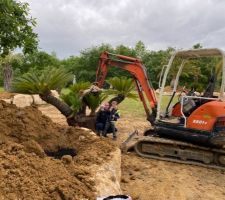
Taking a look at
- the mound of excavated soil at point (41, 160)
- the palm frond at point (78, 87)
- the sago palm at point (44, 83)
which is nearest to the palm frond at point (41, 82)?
the sago palm at point (44, 83)

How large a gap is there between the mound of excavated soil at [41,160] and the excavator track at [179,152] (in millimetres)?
1879

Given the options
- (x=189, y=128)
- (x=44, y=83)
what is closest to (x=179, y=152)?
(x=189, y=128)

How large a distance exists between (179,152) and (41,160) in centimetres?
435

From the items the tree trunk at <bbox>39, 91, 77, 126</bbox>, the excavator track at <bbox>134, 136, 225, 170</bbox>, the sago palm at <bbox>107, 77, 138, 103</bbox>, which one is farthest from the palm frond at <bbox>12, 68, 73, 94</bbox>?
the excavator track at <bbox>134, 136, 225, 170</bbox>

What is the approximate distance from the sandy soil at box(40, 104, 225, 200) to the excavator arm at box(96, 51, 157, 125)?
1.42 m

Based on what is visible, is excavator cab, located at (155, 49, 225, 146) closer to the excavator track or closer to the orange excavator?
the orange excavator

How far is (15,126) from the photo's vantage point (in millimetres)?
6930

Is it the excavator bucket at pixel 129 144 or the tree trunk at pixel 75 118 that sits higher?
the tree trunk at pixel 75 118

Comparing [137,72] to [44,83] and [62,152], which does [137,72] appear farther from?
[62,152]

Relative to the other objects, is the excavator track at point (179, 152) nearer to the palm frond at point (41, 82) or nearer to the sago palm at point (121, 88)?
the palm frond at point (41, 82)

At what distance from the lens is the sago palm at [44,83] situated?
9828 mm

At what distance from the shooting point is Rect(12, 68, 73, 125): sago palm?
9828 mm

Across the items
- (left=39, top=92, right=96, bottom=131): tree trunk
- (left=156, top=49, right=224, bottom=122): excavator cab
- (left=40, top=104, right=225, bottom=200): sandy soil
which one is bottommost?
(left=40, top=104, right=225, bottom=200): sandy soil

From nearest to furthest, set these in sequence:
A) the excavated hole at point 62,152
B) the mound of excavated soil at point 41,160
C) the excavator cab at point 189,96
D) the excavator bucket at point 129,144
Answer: the mound of excavated soil at point 41,160 < the excavated hole at point 62,152 < the excavator cab at point 189,96 < the excavator bucket at point 129,144
